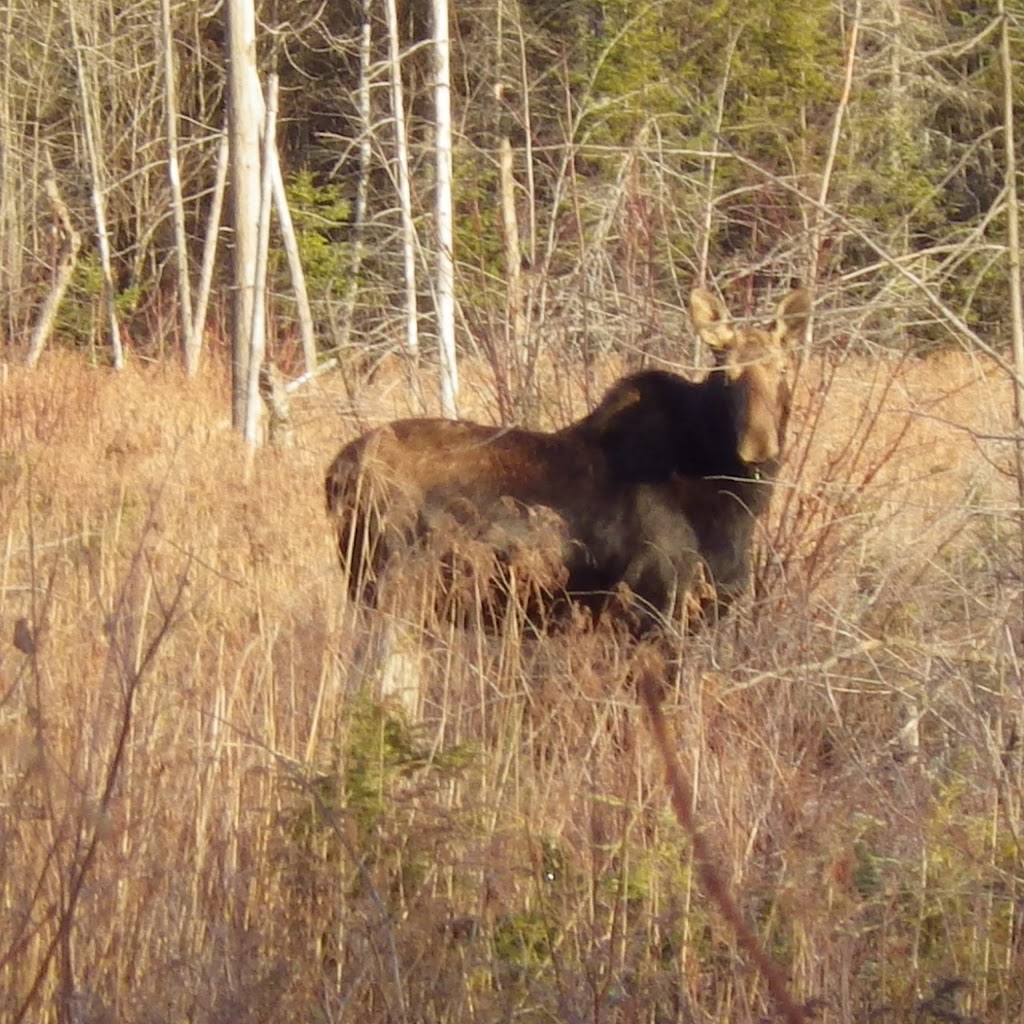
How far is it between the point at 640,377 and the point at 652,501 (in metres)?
0.55

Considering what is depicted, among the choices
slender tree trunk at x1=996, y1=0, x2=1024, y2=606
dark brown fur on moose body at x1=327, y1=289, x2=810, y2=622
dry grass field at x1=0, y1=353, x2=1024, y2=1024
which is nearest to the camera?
dry grass field at x1=0, y1=353, x2=1024, y2=1024

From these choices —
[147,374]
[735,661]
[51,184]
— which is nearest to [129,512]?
[735,661]

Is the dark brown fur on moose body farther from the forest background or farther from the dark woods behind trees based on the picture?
the dark woods behind trees

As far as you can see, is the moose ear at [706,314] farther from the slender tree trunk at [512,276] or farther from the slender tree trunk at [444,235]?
the slender tree trunk at [444,235]

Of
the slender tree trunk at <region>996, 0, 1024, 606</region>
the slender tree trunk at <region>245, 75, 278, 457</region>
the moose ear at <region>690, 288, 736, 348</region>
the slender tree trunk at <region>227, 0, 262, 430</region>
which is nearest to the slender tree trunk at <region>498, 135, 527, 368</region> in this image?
the moose ear at <region>690, 288, 736, 348</region>

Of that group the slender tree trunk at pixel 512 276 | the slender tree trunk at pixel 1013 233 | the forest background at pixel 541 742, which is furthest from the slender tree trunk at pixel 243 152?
the slender tree trunk at pixel 1013 233

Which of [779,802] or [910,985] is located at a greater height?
[779,802]

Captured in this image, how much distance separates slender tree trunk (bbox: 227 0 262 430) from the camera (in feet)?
44.9

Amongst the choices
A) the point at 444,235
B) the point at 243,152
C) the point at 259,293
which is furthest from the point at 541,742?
the point at 243,152

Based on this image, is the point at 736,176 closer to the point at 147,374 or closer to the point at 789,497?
the point at 789,497

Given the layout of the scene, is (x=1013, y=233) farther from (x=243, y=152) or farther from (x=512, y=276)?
(x=243, y=152)

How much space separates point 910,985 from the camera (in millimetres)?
4051

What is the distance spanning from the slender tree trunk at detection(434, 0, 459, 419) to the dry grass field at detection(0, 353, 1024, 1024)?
400cm

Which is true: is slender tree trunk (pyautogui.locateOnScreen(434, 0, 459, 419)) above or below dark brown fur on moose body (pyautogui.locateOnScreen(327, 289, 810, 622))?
above
